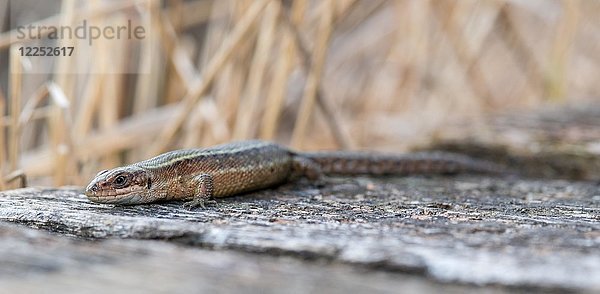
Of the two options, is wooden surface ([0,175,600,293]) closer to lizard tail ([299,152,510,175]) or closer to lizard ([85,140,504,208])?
lizard ([85,140,504,208])

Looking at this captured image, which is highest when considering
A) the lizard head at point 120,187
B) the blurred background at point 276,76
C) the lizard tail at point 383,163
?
the blurred background at point 276,76

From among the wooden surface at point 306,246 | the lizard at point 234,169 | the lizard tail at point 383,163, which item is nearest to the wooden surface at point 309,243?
the wooden surface at point 306,246

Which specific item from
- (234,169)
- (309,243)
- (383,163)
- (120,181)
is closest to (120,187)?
(120,181)

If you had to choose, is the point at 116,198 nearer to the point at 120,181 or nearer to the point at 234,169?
the point at 120,181

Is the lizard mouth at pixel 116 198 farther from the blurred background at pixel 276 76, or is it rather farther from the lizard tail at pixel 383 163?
the lizard tail at pixel 383 163

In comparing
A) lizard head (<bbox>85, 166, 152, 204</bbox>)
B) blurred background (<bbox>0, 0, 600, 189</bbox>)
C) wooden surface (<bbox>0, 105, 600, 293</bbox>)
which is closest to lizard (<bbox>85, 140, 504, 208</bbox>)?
lizard head (<bbox>85, 166, 152, 204</bbox>)

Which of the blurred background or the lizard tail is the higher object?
the blurred background

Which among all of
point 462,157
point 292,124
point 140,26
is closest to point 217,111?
point 140,26
